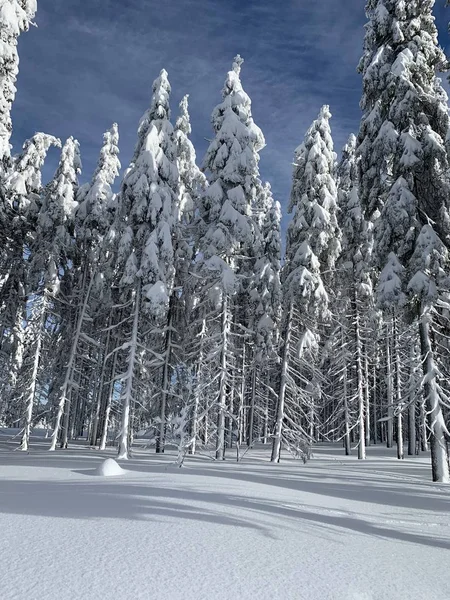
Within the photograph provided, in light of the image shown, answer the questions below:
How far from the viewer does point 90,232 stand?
83.4 feet

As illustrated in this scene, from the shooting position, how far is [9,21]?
13.9 meters

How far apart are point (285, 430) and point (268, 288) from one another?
840cm

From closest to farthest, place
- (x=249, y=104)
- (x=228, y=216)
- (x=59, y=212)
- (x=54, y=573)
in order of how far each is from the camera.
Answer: (x=54, y=573)
(x=228, y=216)
(x=249, y=104)
(x=59, y=212)

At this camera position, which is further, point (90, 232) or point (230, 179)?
point (90, 232)

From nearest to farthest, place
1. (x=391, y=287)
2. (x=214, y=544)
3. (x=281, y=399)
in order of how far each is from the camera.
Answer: (x=214, y=544)
(x=391, y=287)
(x=281, y=399)

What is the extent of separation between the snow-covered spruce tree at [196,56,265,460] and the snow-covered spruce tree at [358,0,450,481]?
228 inches

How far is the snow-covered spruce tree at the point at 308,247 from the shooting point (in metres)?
21.1

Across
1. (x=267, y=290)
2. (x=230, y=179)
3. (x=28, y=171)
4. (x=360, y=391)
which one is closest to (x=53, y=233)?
(x=28, y=171)

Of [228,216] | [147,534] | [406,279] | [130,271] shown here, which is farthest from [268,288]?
[147,534]

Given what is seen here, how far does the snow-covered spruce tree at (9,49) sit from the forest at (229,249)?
0.06m

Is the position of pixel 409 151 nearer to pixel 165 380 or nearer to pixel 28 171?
pixel 165 380

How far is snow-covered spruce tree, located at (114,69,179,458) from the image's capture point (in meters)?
19.5

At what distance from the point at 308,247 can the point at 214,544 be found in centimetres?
1787

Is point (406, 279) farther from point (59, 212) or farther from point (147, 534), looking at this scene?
point (59, 212)
